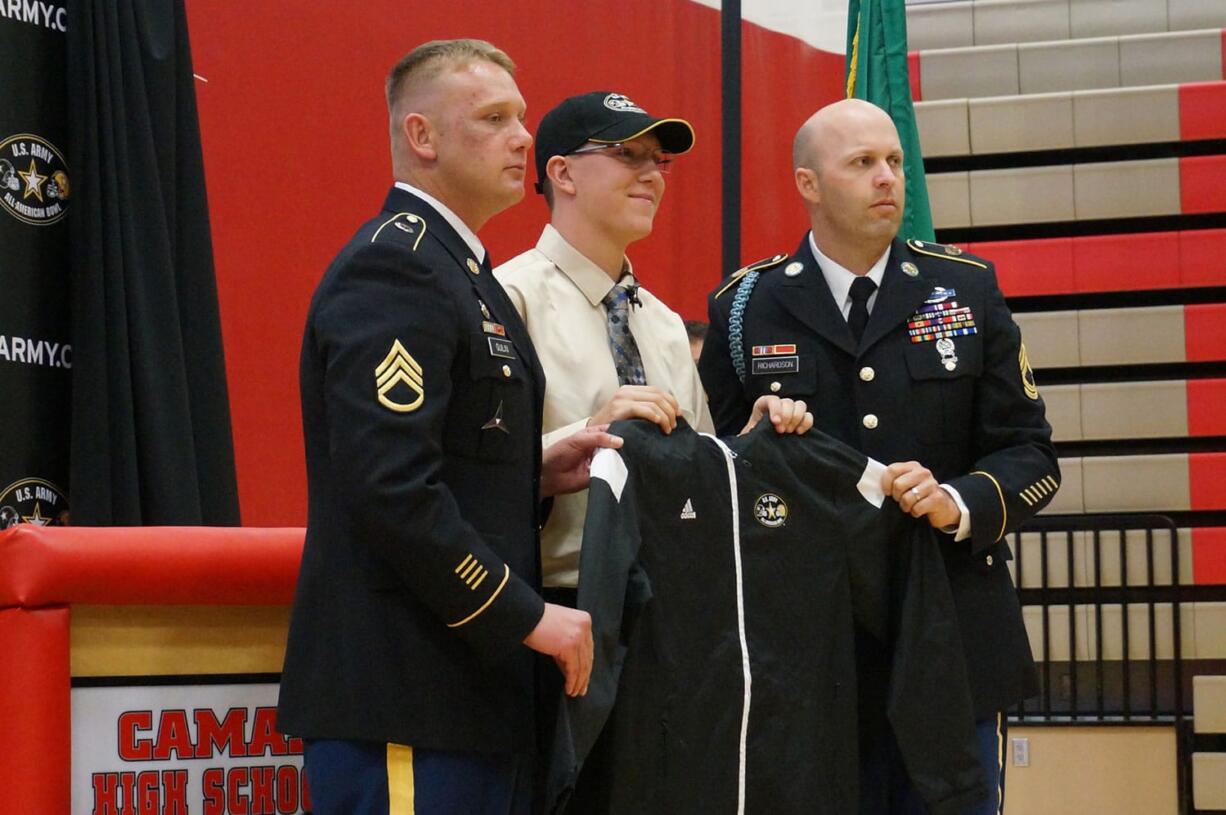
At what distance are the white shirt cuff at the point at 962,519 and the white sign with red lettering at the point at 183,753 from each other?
1118mm

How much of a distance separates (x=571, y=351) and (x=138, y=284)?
138 centimetres

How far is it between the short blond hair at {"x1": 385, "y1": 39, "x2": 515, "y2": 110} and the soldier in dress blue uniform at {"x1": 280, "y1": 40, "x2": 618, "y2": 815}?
234 millimetres

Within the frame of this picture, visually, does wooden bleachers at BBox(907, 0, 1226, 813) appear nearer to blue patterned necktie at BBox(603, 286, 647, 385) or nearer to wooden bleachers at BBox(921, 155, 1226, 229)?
wooden bleachers at BBox(921, 155, 1226, 229)

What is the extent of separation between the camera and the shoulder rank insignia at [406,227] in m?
1.94

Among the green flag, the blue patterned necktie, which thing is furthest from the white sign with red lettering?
the green flag

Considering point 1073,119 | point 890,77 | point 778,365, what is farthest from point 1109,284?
point 778,365

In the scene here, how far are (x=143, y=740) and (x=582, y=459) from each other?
0.78m

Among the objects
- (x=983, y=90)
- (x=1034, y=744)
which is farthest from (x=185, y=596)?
(x=983, y=90)

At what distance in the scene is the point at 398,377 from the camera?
1793mm

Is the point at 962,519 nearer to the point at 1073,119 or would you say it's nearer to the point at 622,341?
the point at 622,341

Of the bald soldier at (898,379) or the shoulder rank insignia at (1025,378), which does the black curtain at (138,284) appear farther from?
the shoulder rank insignia at (1025,378)

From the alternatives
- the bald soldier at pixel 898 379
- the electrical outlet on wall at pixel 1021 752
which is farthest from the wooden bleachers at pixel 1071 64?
the bald soldier at pixel 898 379

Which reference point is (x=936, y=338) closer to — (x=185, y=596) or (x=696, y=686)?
(x=696, y=686)

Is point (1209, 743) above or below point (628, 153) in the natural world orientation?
below
